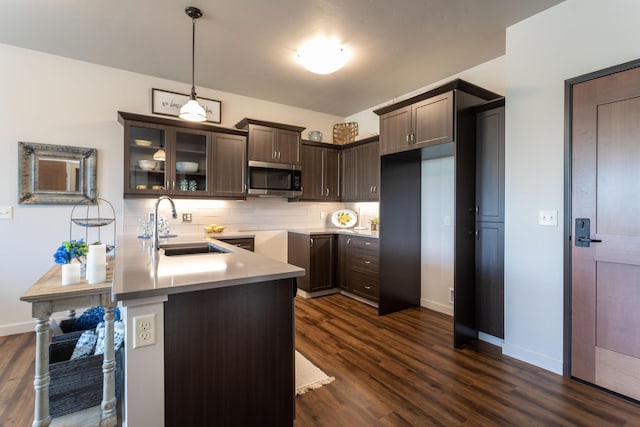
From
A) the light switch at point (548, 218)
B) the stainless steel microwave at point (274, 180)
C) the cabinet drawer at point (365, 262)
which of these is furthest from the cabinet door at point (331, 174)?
the light switch at point (548, 218)

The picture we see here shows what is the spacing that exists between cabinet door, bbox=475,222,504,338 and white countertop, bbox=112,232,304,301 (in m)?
2.07

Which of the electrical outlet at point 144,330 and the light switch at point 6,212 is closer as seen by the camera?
the electrical outlet at point 144,330

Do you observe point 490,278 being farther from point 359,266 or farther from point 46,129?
point 46,129

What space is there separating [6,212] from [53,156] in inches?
27.2

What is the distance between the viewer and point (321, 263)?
4.27 meters

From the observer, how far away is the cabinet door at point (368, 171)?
4193 millimetres

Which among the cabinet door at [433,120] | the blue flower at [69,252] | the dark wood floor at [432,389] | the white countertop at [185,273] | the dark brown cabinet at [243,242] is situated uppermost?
the cabinet door at [433,120]

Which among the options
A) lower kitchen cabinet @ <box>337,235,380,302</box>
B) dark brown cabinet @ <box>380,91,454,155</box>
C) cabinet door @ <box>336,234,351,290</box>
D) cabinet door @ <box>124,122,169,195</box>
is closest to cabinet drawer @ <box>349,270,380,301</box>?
lower kitchen cabinet @ <box>337,235,380,302</box>

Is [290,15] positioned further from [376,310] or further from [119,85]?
[376,310]

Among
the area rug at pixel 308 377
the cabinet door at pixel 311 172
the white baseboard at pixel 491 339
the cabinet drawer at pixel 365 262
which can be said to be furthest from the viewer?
the cabinet door at pixel 311 172

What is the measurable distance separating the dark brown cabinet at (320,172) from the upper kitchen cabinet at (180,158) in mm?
965

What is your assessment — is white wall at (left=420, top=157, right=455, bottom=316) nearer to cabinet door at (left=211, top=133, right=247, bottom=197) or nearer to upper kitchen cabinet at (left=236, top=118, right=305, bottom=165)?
upper kitchen cabinet at (left=236, top=118, right=305, bottom=165)

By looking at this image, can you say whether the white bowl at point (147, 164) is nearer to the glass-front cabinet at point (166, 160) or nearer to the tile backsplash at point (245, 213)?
the glass-front cabinet at point (166, 160)

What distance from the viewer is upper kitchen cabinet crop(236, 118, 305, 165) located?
4004mm
